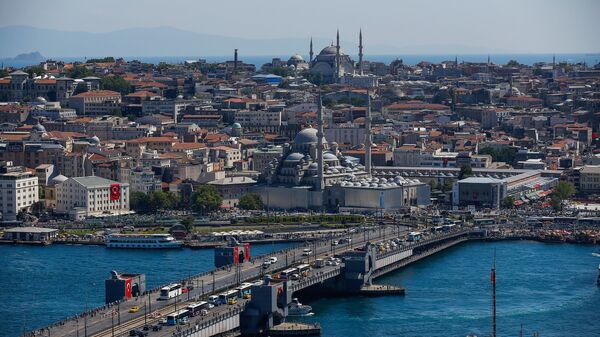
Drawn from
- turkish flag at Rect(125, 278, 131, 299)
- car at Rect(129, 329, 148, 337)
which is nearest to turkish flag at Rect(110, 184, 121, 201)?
turkish flag at Rect(125, 278, 131, 299)

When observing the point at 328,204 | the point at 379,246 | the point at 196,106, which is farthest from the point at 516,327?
the point at 196,106

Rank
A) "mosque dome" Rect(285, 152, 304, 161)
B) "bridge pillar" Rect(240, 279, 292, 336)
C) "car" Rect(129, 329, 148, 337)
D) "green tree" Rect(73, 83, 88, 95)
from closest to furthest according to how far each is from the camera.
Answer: "car" Rect(129, 329, 148, 337), "bridge pillar" Rect(240, 279, 292, 336), "mosque dome" Rect(285, 152, 304, 161), "green tree" Rect(73, 83, 88, 95)

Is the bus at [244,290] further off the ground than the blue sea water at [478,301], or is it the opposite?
the bus at [244,290]

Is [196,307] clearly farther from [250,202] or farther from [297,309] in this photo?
[250,202]

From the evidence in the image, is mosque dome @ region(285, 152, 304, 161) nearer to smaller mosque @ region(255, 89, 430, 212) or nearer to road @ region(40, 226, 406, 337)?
smaller mosque @ region(255, 89, 430, 212)

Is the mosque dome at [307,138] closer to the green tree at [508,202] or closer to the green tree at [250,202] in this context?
the green tree at [250,202]

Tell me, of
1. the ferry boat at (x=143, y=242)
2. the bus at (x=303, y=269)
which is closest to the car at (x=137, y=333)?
the bus at (x=303, y=269)

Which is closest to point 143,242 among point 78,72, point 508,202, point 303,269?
point 303,269
